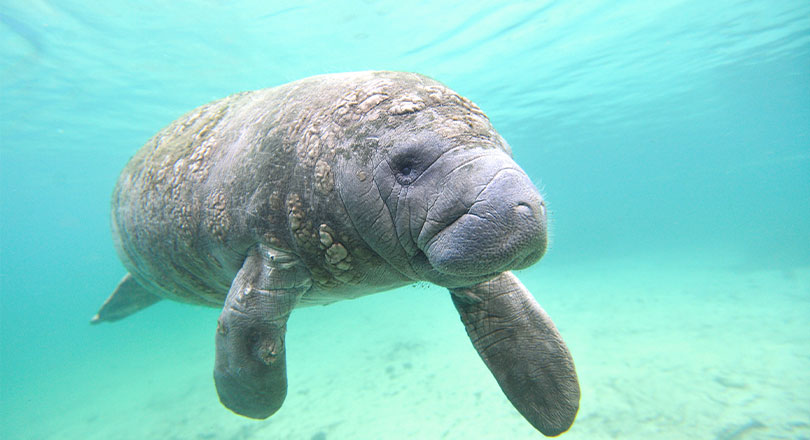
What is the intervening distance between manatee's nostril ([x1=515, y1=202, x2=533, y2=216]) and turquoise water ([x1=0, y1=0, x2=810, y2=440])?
0.31 metres

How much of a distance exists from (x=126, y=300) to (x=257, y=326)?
4427mm

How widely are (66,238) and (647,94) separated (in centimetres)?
12763

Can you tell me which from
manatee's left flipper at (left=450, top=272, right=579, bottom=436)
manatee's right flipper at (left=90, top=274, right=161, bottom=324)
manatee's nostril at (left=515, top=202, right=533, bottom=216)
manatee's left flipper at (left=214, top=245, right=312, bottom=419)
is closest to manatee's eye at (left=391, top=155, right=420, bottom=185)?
manatee's nostril at (left=515, top=202, right=533, bottom=216)

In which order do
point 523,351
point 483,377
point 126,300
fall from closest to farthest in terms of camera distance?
point 523,351, point 126,300, point 483,377

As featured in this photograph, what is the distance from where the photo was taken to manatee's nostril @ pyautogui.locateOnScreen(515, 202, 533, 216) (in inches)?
60.4

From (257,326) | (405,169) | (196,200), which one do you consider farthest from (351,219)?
(196,200)

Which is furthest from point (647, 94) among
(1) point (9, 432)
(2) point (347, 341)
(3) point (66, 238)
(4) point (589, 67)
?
(3) point (66, 238)

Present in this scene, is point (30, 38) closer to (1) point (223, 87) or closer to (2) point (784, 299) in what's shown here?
(1) point (223, 87)

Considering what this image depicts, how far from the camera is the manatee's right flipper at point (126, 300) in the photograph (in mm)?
5469

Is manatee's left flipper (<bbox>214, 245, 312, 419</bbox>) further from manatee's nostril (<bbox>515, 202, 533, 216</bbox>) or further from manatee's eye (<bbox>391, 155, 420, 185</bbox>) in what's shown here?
manatee's nostril (<bbox>515, 202, 533, 216</bbox>)

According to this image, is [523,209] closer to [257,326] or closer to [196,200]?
[257,326]

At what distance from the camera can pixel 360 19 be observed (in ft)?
47.5

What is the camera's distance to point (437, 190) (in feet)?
5.55

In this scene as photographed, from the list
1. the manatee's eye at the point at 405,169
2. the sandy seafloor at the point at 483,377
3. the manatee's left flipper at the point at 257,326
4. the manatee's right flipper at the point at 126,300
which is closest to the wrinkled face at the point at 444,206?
the manatee's eye at the point at 405,169
